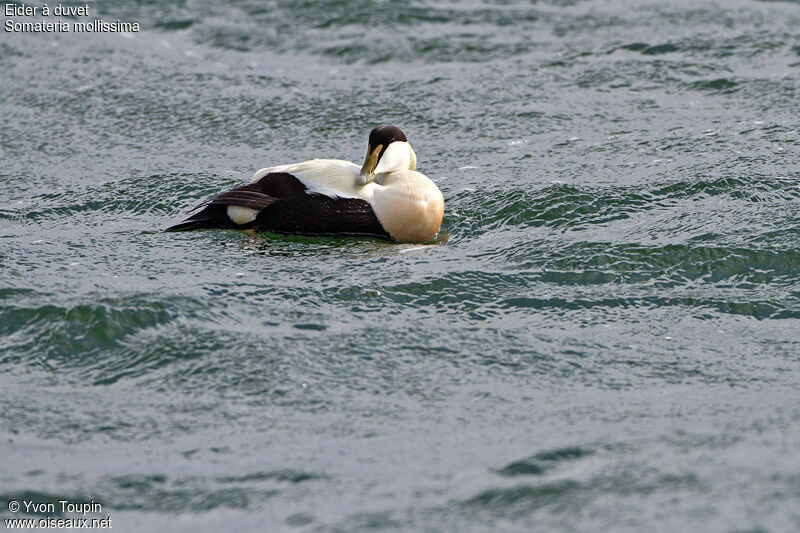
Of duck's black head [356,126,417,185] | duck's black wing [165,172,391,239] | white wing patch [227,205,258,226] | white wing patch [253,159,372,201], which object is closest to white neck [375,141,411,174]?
duck's black head [356,126,417,185]

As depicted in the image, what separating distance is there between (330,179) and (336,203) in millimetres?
142

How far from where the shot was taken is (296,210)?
6137 mm

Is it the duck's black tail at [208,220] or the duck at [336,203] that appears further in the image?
the duck's black tail at [208,220]

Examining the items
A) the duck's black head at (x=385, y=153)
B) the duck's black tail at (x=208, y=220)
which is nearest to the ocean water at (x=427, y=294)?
the duck's black tail at (x=208, y=220)

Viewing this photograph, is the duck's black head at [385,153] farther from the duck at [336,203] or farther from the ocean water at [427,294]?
the ocean water at [427,294]

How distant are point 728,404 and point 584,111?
13.9 feet

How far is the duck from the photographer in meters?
6.13

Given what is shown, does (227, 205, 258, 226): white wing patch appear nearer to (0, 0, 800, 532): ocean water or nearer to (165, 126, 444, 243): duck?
(165, 126, 444, 243): duck

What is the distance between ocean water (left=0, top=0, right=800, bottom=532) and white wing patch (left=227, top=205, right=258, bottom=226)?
13cm

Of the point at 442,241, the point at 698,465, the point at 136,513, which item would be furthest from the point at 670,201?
the point at 136,513

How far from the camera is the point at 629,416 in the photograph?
4.45m

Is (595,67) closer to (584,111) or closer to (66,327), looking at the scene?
(584,111)

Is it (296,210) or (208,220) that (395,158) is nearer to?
(296,210)

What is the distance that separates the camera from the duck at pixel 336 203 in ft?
20.1
